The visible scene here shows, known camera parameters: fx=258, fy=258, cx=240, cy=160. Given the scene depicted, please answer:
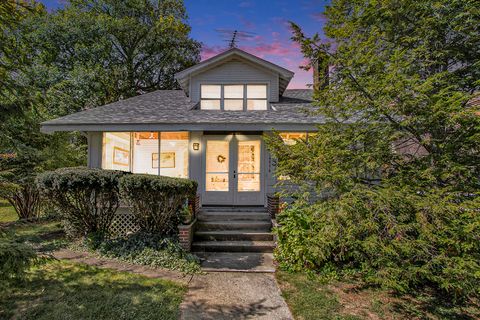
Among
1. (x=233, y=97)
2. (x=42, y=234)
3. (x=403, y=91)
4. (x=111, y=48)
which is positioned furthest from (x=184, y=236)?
(x=111, y=48)

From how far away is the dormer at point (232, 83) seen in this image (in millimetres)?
10727

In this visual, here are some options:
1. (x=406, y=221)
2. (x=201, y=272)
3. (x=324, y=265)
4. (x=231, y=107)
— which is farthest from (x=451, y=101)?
(x=231, y=107)

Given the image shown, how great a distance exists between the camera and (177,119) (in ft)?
29.7

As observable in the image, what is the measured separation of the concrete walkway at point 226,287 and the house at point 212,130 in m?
3.63

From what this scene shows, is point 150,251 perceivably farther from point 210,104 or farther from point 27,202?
point 27,202

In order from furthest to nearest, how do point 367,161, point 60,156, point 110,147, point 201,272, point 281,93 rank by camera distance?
point 281,93
point 60,156
point 110,147
point 201,272
point 367,161

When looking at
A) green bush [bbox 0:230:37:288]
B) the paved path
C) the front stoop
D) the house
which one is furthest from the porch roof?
green bush [bbox 0:230:37:288]

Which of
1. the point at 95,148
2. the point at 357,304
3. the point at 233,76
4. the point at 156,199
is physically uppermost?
the point at 233,76

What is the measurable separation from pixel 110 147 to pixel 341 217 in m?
8.74

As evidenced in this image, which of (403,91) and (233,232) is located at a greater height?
(403,91)

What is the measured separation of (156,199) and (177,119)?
3.57 meters

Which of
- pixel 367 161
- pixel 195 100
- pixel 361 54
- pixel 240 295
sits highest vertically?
pixel 195 100

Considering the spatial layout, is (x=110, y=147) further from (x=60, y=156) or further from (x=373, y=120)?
(x=373, y=120)

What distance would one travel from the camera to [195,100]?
36.0ft
